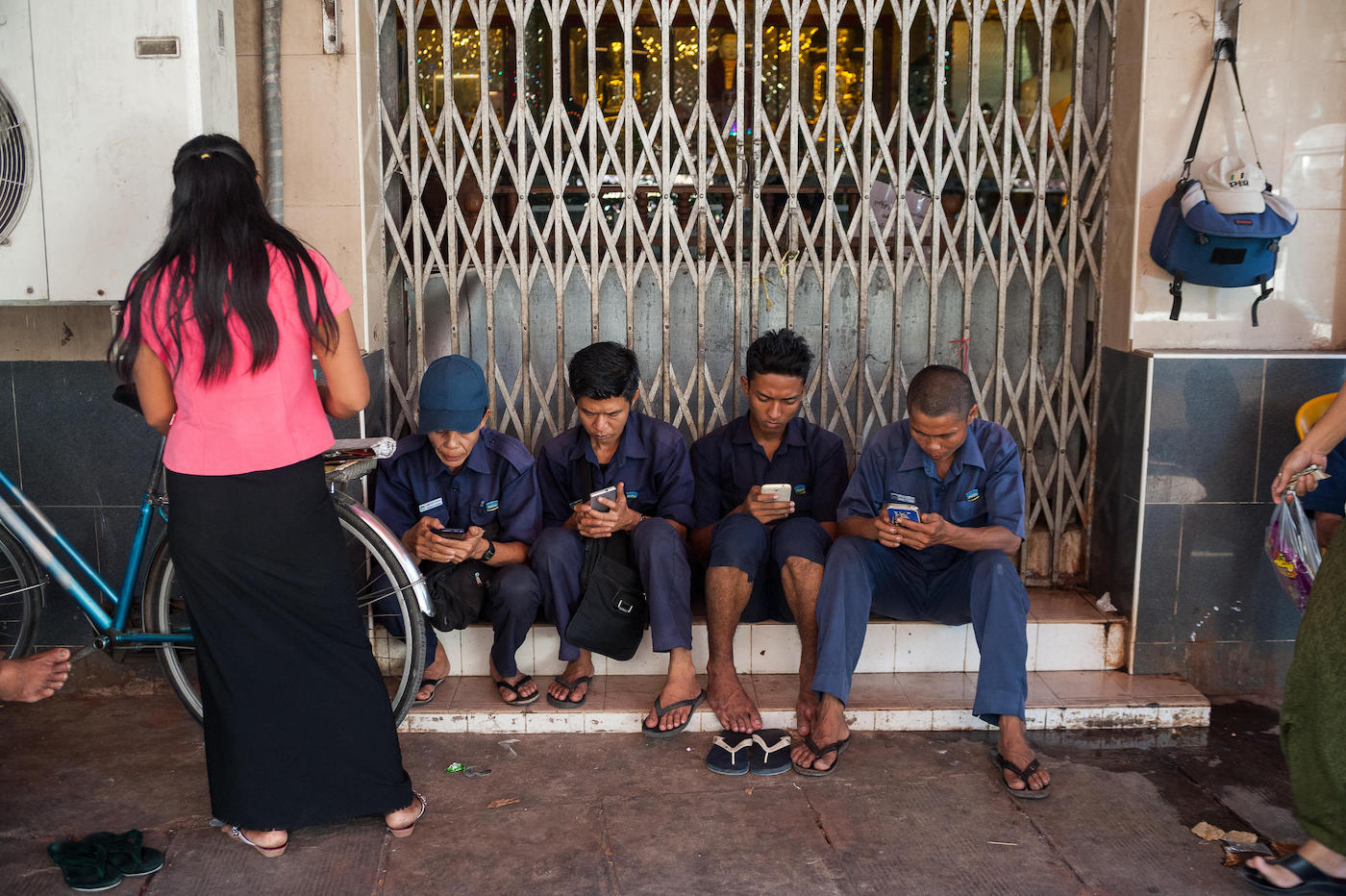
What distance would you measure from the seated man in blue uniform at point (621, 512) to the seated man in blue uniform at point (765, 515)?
0.38 feet

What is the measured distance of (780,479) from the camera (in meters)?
4.19

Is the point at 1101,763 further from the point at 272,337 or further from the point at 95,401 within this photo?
the point at 95,401

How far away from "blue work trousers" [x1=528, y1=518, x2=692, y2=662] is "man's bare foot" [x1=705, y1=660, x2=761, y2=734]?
0.16m

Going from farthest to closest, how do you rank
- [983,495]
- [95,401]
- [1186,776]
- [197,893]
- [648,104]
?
[648,104] < [95,401] < [983,495] < [1186,776] < [197,893]

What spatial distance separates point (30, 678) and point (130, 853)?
2.10 feet

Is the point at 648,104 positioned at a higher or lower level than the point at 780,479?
higher

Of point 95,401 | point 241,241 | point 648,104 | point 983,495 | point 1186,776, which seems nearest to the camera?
point 241,241

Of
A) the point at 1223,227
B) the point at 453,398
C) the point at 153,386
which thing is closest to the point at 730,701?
the point at 453,398

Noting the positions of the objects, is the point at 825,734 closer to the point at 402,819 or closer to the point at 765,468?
the point at 765,468

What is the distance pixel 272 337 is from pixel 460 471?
1.23m

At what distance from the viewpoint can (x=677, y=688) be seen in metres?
3.81

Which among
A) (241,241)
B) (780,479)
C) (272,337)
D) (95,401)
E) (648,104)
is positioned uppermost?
(648,104)

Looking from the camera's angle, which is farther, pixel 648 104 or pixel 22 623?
pixel 648 104

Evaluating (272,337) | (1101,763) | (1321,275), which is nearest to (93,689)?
(272,337)
